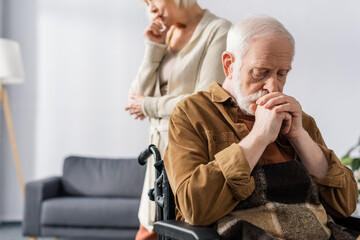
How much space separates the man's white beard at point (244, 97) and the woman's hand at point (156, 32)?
0.70 meters

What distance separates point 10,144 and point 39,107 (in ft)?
1.80

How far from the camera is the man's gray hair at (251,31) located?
137 cm

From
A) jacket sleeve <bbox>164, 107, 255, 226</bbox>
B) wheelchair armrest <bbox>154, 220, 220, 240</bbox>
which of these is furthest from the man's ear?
wheelchair armrest <bbox>154, 220, 220, 240</bbox>

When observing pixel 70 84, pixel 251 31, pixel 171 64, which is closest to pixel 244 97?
pixel 251 31

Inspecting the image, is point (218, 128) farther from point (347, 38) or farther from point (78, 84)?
point (78, 84)

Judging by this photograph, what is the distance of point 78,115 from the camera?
17.7 ft

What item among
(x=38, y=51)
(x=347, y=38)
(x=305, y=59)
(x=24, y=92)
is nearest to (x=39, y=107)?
(x=24, y=92)

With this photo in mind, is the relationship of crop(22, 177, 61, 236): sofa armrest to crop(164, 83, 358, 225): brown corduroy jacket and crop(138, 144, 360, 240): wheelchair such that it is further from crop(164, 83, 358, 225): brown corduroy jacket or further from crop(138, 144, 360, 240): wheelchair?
crop(164, 83, 358, 225): brown corduroy jacket

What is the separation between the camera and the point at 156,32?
2.04 metres

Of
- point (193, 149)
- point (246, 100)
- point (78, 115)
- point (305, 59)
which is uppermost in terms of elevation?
point (246, 100)

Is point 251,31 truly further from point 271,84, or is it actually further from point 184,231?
point 184,231

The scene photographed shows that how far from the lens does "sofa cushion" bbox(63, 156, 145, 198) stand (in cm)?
471

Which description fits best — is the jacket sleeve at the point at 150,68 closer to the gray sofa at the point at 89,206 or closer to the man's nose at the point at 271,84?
the man's nose at the point at 271,84

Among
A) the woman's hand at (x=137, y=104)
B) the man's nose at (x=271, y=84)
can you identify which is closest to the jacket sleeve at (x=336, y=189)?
the man's nose at (x=271, y=84)
